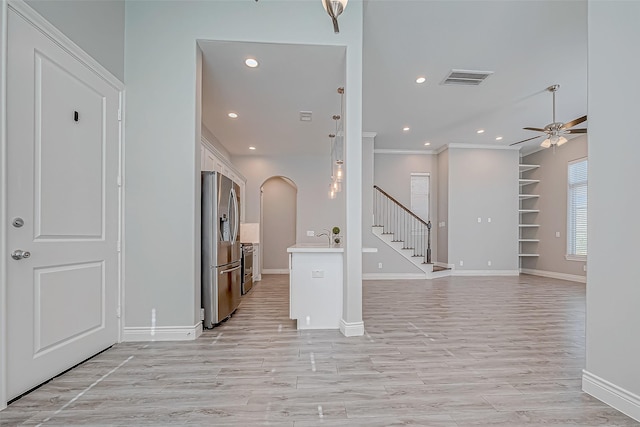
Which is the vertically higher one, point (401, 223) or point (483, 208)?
point (483, 208)

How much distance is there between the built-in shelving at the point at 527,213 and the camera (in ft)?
27.7

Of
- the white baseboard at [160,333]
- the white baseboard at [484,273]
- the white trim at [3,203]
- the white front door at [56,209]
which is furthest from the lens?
the white baseboard at [484,273]

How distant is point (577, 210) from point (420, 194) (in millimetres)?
3507

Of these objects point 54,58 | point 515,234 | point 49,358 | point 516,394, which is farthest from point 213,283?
point 515,234

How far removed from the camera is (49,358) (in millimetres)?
2254

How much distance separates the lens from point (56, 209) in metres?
2.34

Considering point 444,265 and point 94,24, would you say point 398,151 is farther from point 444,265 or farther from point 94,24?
point 94,24

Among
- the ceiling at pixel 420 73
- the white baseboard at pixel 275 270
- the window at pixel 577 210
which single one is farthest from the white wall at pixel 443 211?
the white baseboard at pixel 275 270

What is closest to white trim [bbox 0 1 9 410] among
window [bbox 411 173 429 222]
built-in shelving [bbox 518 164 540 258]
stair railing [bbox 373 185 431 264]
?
stair railing [bbox 373 185 431 264]

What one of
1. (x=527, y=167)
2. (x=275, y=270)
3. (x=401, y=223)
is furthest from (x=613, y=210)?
(x=527, y=167)

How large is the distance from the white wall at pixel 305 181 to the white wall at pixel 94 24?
4849mm

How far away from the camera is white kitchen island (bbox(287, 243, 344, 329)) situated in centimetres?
354

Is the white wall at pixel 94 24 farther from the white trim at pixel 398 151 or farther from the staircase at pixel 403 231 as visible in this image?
the white trim at pixel 398 151

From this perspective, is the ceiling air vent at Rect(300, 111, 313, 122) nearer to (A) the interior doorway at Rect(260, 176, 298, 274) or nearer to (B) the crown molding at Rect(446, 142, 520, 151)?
(A) the interior doorway at Rect(260, 176, 298, 274)
